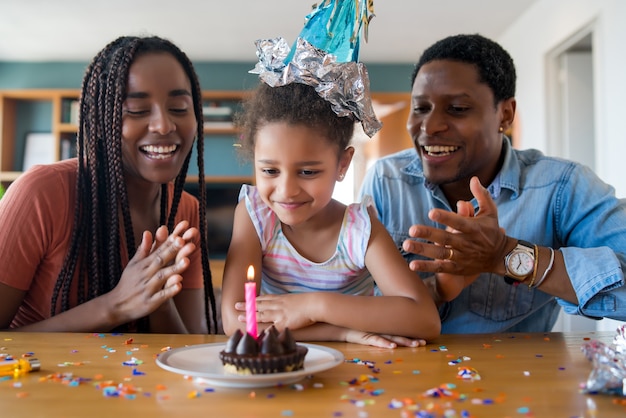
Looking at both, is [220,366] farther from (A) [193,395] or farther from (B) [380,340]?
(B) [380,340]

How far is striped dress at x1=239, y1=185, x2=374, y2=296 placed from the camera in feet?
5.37

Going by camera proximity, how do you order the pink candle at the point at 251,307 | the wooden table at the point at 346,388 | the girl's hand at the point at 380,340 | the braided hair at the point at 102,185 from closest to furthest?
1. the wooden table at the point at 346,388
2. the pink candle at the point at 251,307
3. the girl's hand at the point at 380,340
4. the braided hair at the point at 102,185

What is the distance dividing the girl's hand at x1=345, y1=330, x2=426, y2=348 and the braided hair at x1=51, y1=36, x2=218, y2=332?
567 mm

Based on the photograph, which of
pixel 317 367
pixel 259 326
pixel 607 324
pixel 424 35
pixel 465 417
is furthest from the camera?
pixel 424 35

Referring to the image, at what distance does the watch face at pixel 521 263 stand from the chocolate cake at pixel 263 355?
2.56ft

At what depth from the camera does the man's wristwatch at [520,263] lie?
5.30 ft

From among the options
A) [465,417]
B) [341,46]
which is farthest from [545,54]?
[465,417]

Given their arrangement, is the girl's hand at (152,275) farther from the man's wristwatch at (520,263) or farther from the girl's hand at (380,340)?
the man's wristwatch at (520,263)

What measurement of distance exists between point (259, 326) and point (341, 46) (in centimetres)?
74

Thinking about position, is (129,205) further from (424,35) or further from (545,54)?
(424,35)

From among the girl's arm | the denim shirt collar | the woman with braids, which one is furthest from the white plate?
the denim shirt collar

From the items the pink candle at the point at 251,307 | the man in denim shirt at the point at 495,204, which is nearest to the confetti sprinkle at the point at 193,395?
the pink candle at the point at 251,307

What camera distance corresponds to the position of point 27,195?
5.42 feet

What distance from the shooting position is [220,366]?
3.60ft
